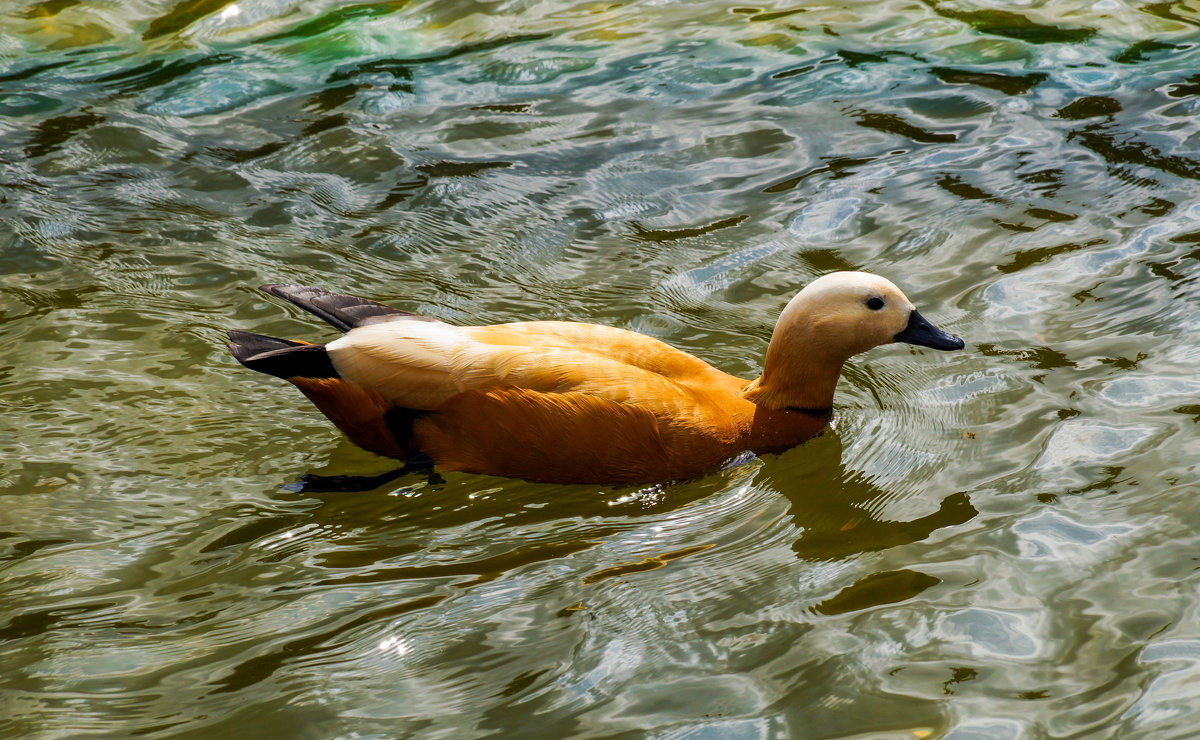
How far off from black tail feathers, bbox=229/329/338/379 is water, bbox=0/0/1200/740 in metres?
0.45

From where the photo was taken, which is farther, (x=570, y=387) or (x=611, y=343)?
(x=611, y=343)

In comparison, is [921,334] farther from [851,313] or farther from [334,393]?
[334,393]

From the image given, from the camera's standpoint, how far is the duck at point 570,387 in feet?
15.6

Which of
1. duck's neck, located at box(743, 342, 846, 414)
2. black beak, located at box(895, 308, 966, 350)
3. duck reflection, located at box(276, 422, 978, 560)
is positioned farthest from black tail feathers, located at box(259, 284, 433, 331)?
black beak, located at box(895, 308, 966, 350)

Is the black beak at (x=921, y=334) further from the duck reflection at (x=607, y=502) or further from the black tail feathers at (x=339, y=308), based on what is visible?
the black tail feathers at (x=339, y=308)

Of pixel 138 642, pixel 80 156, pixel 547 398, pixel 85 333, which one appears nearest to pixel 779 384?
pixel 547 398

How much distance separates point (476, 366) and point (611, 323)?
1503 mm

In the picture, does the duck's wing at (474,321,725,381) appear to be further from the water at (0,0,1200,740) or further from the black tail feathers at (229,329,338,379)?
the black tail feathers at (229,329,338,379)

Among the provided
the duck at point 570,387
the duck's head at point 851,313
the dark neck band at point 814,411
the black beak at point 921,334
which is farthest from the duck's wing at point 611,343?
the black beak at point 921,334

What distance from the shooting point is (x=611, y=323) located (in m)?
6.18

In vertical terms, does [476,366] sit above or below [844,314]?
above

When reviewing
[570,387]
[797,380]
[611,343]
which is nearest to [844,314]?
[797,380]

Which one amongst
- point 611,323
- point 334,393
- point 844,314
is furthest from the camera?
point 611,323

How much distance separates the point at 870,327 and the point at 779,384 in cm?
45
